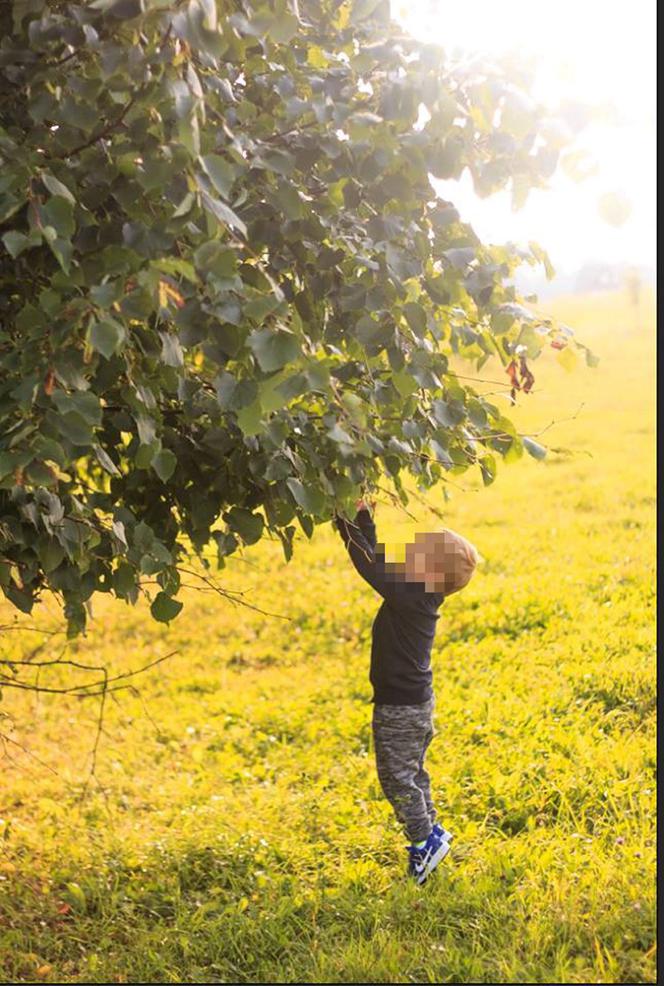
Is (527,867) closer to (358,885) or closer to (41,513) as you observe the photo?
(358,885)

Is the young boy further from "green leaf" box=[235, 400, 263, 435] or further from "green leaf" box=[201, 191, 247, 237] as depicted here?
"green leaf" box=[201, 191, 247, 237]

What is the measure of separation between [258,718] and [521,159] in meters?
4.84

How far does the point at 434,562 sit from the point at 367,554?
0.96 feet

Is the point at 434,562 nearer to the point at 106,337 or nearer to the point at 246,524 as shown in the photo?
the point at 246,524

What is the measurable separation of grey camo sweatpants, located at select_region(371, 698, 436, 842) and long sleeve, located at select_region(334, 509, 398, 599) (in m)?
0.51

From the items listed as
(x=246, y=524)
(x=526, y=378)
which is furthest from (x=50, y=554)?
(x=526, y=378)

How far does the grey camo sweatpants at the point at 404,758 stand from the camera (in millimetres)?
4848

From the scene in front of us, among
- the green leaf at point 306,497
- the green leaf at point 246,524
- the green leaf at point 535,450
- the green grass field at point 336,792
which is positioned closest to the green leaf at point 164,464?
the green leaf at point 306,497

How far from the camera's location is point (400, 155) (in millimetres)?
3105

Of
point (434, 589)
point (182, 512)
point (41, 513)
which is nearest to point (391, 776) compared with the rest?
point (434, 589)

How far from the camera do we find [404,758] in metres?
4.88

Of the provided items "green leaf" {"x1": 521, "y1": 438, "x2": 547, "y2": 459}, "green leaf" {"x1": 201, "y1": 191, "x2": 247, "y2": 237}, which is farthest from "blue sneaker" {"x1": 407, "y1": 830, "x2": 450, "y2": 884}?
"green leaf" {"x1": 201, "y1": 191, "x2": 247, "y2": 237}

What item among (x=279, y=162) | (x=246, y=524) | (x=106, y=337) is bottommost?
(x=246, y=524)

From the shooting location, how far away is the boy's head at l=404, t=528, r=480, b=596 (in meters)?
4.73
